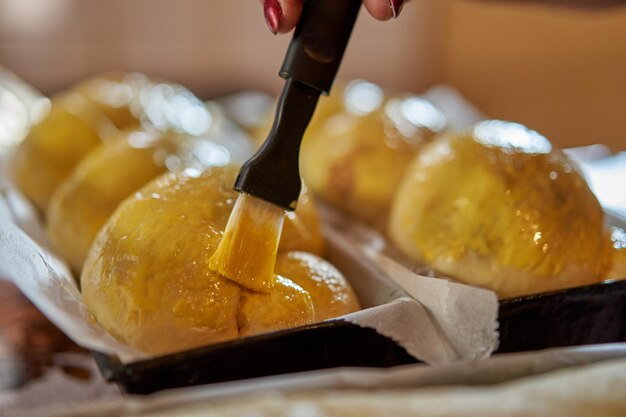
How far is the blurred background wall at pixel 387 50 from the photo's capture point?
103 inches

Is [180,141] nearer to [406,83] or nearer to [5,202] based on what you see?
[5,202]

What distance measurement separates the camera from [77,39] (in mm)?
3283

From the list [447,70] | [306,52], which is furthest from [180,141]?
[447,70]

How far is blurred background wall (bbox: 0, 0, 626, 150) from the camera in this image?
103 inches

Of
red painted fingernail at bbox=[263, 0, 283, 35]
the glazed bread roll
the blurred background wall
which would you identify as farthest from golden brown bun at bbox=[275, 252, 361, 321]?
the blurred background wall

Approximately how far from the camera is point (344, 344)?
23.6 inches

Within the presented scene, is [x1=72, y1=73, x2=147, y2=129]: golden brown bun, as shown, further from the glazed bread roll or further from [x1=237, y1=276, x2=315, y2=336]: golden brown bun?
[x1=237, y1=276, x2=315, y2=336]: golden brown bun

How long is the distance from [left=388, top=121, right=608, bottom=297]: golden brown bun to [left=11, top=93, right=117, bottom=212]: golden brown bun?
20.6 inches

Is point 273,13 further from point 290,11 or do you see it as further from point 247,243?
point 247,243

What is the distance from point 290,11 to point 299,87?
74 millimetres

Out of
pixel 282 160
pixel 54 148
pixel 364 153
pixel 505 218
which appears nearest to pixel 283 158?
pixel 282 160

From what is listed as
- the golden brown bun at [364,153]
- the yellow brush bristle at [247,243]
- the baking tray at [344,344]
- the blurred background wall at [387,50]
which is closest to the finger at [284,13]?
the yellow brush bristle at [247,243]

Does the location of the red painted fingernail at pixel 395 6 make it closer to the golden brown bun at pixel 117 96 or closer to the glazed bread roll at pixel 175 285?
the glazed bread roll at pixel 175 285

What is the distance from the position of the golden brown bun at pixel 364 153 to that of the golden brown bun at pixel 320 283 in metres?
0.30
